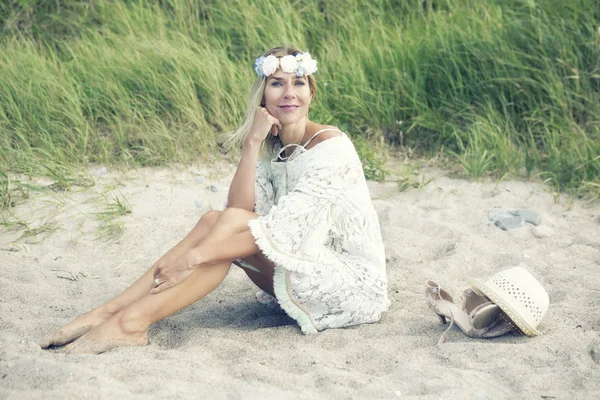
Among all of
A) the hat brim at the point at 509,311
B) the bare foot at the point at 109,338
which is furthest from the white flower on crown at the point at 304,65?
the bare foot at the point at 109,338

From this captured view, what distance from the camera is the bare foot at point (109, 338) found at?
3453mm

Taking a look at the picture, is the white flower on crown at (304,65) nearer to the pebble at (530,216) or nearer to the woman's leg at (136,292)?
the woman's leg at (136,292)

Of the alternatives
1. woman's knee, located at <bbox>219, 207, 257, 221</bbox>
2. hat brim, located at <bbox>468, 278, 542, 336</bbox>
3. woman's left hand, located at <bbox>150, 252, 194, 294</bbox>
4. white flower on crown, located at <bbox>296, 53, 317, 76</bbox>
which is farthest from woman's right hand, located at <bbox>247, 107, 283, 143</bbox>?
hat brim, located at <bbox>468, 278, 542, 336</bbox>

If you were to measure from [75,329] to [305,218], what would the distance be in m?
1.11

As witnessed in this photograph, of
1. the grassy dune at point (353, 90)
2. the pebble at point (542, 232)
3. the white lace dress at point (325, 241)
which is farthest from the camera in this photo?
the grassy dune at point (353, 90)

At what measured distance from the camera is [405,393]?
310 cm

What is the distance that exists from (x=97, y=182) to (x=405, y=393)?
3.03m

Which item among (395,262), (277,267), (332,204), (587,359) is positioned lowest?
(395,262)

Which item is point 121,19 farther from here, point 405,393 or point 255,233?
point 405,393

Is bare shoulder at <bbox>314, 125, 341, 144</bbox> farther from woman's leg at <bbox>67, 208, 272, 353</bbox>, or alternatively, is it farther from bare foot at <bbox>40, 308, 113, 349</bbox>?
bare foot at <bbox>40, 308, 113, 349</bbox>

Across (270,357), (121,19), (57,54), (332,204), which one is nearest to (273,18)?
(121,19)

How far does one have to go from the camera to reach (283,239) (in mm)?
3564

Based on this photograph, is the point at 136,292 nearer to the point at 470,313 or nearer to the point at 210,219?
the point at 210,219

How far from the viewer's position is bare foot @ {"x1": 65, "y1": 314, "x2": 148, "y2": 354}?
345 centimetres
